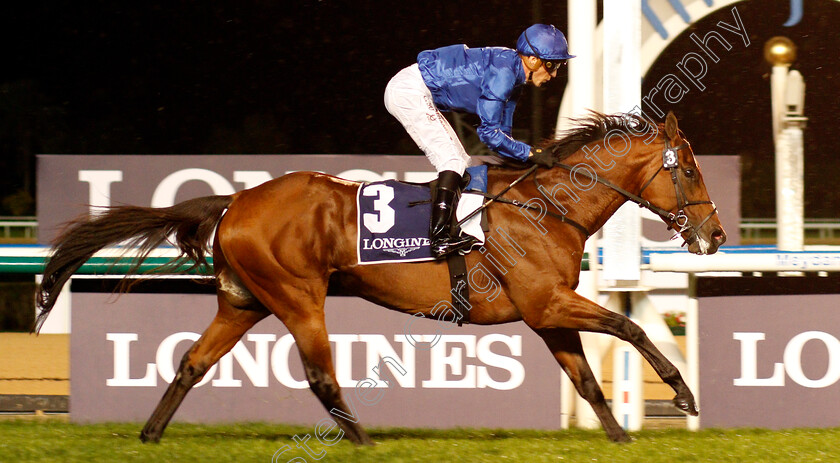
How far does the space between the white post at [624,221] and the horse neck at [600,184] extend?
358 millimetres

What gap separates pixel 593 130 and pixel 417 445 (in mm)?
1499

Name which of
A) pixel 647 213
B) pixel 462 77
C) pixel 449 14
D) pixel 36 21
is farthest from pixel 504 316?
pixel 36 21

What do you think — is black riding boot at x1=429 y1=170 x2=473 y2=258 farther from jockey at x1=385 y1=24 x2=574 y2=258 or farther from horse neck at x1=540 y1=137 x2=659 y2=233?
horse neck at x1=540 y1=137 x2=659 y2=233

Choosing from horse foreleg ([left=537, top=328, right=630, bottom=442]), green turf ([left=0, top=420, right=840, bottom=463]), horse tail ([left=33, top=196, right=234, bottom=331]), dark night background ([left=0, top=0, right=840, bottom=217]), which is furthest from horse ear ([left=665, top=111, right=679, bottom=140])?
dark night background ([left=0, top=0, right=840, bottom=217])

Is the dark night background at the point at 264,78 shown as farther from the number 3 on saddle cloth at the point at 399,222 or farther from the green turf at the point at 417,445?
the number 3 on saddle cloth at the point at 399,222

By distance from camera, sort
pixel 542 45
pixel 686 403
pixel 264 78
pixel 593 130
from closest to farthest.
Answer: pixel 686 403 → pixel 542 45 → pixel 593 130 → pixel 264 78

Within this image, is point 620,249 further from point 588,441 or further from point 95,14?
point 95,14

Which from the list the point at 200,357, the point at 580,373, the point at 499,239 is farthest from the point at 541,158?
the point at 200,357

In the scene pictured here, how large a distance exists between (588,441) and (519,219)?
945 millimetres

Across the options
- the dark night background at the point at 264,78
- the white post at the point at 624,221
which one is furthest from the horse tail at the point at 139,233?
the dark night background at the point at 264,78

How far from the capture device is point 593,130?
3.98 metres

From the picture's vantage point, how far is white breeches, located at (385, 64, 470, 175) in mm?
3807

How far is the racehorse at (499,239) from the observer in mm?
3764

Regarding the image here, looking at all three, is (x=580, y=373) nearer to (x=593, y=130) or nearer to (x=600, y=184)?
(x=600, y=184)
